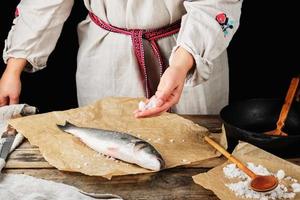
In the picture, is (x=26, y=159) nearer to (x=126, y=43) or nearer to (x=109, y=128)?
(x=109, y=128)

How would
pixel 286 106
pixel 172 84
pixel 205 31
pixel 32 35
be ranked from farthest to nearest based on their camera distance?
pixel 32 35 < pixel 205 31 < pixel 286 106 < pixel 172 84

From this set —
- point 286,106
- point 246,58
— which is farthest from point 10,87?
point 246,58

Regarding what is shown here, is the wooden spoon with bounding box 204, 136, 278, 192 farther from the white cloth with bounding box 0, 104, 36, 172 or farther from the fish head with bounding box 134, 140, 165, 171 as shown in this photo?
the white cloth with bounding box 0, 104, 36, 172

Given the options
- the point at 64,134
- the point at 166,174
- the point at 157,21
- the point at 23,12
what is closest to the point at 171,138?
the point at 166,174

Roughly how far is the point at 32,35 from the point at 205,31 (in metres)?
0.96

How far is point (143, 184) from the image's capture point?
2.01 meters

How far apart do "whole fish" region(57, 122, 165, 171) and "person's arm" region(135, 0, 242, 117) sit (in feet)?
0.81

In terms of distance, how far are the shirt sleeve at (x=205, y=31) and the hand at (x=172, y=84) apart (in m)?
0.05

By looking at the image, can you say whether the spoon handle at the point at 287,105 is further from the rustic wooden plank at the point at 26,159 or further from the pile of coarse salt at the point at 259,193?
the rustic wooden plank at the point at 26,159

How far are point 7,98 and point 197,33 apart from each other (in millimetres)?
1047

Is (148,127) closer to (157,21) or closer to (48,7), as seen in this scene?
(157,21)

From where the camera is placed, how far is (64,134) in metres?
2.40

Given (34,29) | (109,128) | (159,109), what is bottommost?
(109,128)

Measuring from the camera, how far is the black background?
3.81m
